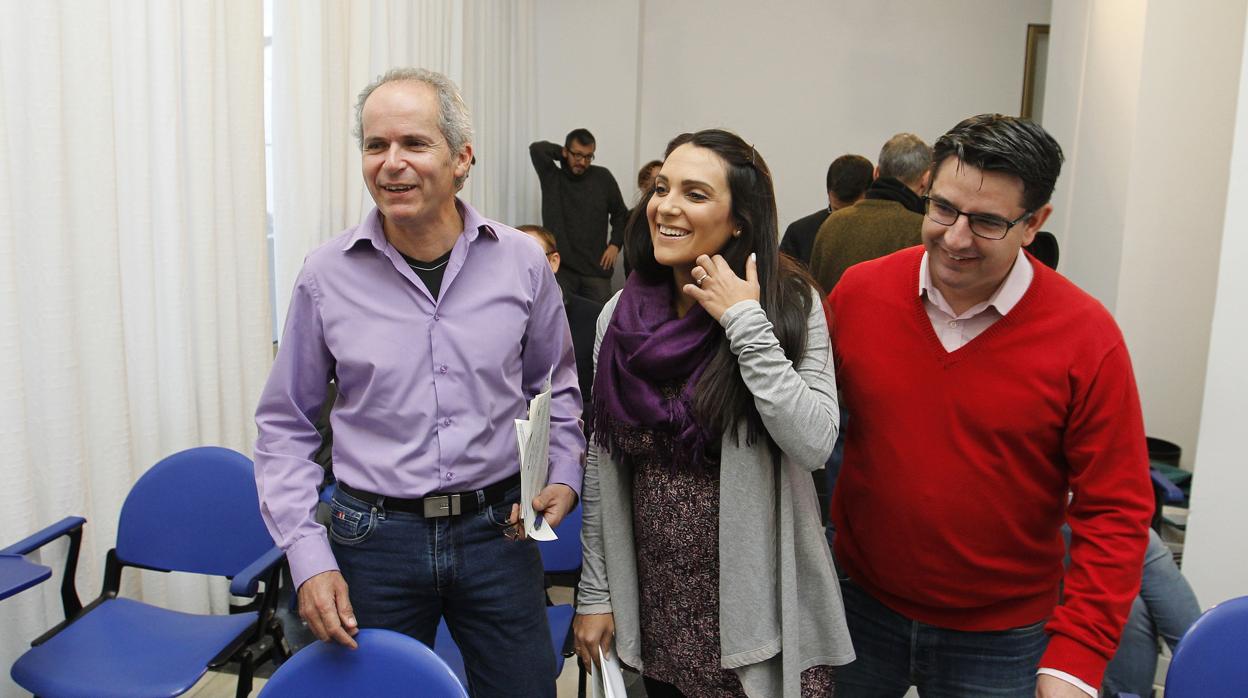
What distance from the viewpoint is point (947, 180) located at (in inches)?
53.9

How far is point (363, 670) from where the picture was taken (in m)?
1.35

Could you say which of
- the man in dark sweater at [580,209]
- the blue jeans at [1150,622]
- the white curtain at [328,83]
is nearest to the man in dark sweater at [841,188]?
the white curtain at [328,83]

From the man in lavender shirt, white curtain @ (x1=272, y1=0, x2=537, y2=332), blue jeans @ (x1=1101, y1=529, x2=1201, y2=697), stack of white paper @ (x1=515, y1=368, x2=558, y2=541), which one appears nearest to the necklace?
the man in lavender shirt

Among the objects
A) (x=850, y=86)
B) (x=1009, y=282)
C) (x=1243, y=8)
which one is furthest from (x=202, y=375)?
(x=850, y=86)

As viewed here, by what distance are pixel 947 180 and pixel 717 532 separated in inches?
25.1

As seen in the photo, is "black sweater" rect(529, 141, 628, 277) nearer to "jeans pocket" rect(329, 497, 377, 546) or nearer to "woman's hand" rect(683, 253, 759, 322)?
"jeans pocket" rect(329, 497, 377, 546)

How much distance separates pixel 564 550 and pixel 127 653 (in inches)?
41.5

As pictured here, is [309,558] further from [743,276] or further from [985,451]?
[985,451]

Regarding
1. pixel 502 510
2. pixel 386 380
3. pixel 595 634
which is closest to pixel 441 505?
pixel 502 510

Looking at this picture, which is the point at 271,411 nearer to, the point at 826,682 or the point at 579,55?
the point at 826,682

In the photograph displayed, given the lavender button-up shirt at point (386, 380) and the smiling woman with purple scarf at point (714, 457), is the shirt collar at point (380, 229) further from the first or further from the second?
the smiling woman with purple scarf at point (714, 457)

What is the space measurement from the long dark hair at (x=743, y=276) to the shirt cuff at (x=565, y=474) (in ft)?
1.20

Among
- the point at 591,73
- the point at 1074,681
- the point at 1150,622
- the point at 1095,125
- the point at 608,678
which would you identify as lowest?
the point at 1150,622

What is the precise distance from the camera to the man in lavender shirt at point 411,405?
148 centimetres
